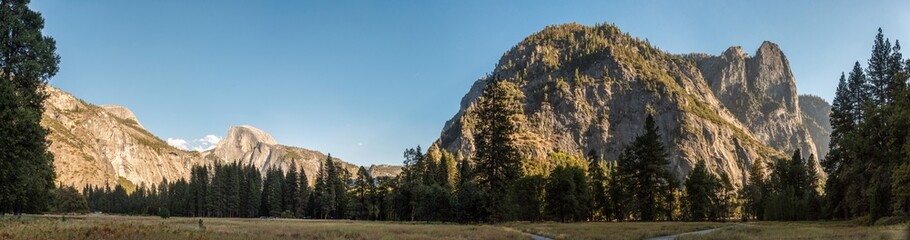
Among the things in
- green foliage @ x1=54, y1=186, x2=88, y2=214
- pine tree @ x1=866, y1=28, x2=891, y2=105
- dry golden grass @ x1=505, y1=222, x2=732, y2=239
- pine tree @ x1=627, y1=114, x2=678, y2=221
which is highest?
pine tree @ x1=866, y1=28, x2=891, y2=105

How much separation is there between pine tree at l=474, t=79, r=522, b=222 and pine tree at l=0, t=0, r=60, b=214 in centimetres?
3259

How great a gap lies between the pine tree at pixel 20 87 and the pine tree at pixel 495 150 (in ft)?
107

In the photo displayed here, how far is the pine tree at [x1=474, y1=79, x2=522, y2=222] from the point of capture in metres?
48.8

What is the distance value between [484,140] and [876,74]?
43199mm

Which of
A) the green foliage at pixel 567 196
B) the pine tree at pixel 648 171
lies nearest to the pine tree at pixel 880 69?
the pine tree at pixel 648 171

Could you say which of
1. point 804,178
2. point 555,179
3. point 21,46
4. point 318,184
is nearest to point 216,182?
point 318,184

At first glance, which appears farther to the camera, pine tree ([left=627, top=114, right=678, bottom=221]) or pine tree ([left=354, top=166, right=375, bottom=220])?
pine tree ([left=354, top=166, right=375, bottom=220])

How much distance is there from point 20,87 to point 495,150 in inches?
1355

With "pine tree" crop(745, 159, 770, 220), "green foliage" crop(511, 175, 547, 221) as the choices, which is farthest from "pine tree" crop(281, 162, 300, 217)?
"pine tree" crop(745, 159, 770, 220)

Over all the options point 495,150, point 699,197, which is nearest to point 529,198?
point 699,197

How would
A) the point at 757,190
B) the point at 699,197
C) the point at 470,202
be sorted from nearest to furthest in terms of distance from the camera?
the point at 470,202, the point at 699,197, the point at 757,190

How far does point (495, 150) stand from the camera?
48406 millimetres

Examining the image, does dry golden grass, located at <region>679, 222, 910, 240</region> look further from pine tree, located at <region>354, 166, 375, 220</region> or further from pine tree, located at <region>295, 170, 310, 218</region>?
pine tree, located at <region>295, 170, 310, 218</region>

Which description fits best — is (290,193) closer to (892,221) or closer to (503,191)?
(503,191)
